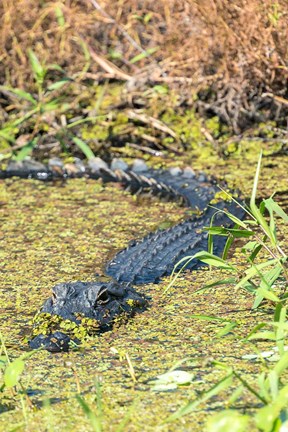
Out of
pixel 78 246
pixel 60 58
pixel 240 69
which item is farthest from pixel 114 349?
pixel 60 58

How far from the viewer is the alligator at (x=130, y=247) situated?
3418 millimetres

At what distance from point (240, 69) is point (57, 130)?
1.54m

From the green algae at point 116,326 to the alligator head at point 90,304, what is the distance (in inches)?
2.7

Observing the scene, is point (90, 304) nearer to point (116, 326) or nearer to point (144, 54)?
point (116, 326)

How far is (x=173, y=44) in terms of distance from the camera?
6816 millimetres

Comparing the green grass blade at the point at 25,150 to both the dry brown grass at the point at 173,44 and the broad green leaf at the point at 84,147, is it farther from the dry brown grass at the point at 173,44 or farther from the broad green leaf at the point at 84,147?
the dry brown grass at the point at 173,44

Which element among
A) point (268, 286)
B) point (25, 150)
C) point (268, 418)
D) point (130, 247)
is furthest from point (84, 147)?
point (268, 418)

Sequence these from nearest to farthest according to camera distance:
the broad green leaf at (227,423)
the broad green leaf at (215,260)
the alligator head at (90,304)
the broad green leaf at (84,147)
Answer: the broad green leaf at (227,423)
the broad green leaf at (215,260)
the alligator head at (90,304)
the broad green leaf at (84,147)

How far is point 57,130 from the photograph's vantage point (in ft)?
21.7

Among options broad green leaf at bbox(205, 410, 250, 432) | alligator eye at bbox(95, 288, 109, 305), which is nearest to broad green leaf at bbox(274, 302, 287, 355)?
broad green leaf at bbox(205, 410, 250, 432)

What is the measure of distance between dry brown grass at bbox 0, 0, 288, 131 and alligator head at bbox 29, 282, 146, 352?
8.61ft

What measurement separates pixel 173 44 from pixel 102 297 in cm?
375

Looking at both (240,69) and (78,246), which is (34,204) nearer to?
(78,246)

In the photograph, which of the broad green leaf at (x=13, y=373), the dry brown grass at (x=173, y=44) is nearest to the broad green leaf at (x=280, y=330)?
the broad green leaf at (x=13, y=373)
